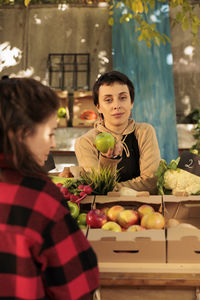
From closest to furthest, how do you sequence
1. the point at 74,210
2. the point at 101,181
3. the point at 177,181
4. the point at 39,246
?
the point at 39,246
the point at 74,210
the point at 101,181
the point at 177,181


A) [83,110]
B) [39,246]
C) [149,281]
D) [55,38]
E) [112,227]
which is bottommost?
[149,281]

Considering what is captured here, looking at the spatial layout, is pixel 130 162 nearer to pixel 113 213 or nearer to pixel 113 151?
pixel 113 151

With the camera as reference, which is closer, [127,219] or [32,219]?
[32,219]

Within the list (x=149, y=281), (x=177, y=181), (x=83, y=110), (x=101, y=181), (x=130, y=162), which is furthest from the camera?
(x=83, y=110)

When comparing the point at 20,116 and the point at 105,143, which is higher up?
the point at 20,116

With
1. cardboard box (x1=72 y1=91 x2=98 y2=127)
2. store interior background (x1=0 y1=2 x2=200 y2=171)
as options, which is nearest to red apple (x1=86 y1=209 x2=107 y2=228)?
cardboard box (x1=72 y1=91 x2=98 y2=127)

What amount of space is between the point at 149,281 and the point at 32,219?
1.57 feet

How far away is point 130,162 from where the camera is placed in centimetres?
189

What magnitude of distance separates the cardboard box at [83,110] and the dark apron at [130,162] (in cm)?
235

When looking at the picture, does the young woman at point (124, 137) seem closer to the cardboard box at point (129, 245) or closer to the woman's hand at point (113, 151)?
the woman's hand at point (113, 151)

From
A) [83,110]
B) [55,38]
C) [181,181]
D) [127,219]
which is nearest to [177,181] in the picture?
[181,181]

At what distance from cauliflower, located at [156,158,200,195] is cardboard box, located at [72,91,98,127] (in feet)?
9.09

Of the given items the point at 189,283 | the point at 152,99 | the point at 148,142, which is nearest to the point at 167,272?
the point at 189,283

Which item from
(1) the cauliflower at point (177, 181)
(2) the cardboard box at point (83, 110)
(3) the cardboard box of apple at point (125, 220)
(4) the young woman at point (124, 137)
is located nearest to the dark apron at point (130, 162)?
(4) the young woman at point (124, 137)
